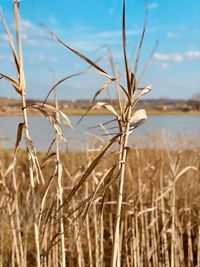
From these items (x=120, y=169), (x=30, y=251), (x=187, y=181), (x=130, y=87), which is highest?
(x=130, y=87)

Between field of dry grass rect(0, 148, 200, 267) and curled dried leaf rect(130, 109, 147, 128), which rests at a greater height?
curled dried leaf rect(130, 109, 147, 128)

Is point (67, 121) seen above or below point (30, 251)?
above

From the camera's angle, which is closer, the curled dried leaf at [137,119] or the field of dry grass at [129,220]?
the curled dried leaf at [137,119]

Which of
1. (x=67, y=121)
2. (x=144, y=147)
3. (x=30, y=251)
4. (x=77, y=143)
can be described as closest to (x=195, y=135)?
(x=144, y=147)

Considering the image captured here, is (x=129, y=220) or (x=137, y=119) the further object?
(x=129, y=220)

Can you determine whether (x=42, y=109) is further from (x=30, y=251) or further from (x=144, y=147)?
(x=144, y=147)

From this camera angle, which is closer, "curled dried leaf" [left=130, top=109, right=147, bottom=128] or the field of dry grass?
"curled dried leaf" [left=130, top=109, right=147, bottom=128]

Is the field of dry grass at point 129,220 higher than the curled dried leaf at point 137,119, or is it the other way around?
the curled dried leaf at point 137,119

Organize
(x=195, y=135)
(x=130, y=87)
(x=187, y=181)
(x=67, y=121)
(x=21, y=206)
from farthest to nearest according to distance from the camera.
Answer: (x=195, y=135), (x=21, y=206), (x=187, y=181), (x=67, y=121), (x=130, y=87)

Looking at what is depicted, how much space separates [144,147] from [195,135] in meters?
0.56

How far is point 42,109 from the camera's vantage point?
679 mm

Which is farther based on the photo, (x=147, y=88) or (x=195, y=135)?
(x=195, y=135)

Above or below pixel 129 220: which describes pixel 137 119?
above

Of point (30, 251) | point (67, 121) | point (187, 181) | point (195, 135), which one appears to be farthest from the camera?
point (195, 135)
